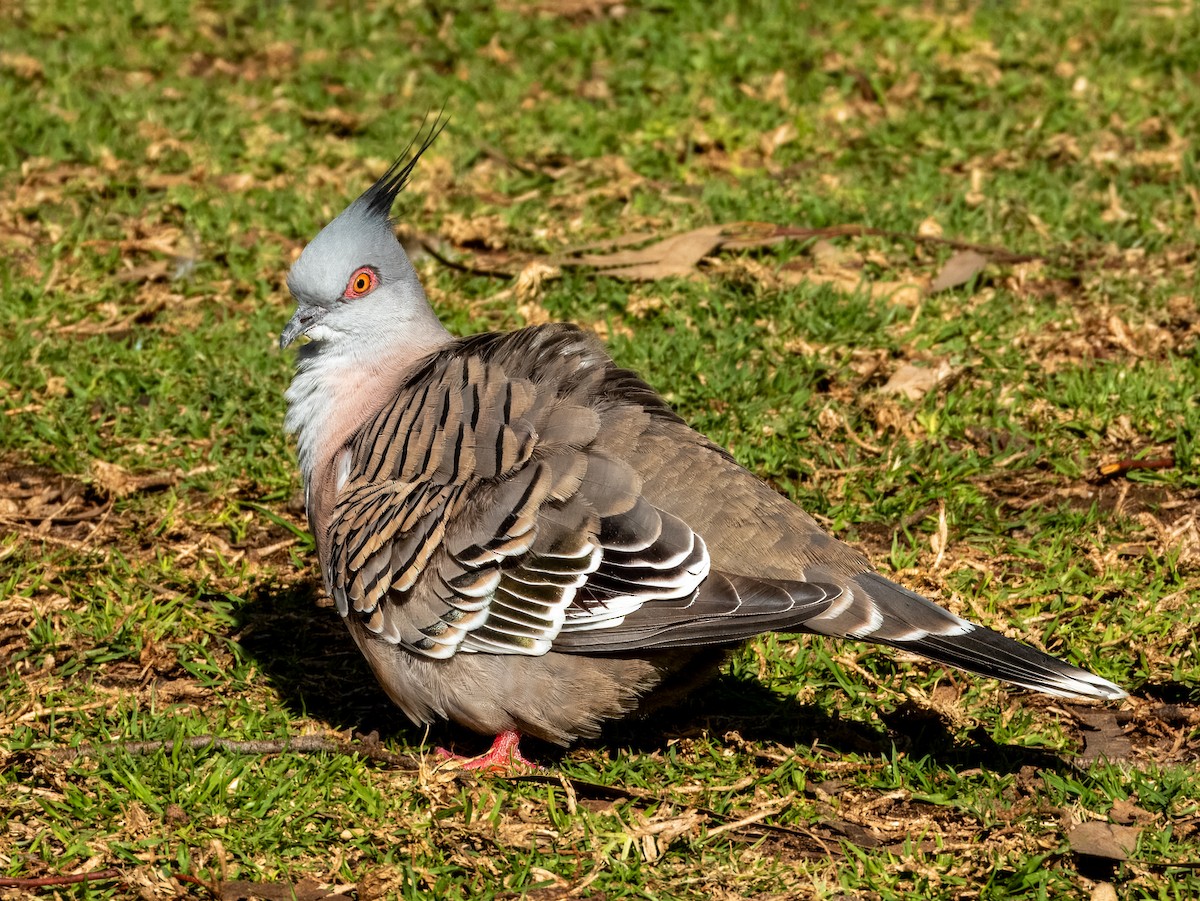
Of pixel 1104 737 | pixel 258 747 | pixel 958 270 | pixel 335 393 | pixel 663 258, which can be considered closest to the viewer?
pixel 258 747

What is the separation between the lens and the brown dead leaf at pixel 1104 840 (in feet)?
12.6

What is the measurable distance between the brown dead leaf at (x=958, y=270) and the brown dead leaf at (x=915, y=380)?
699mm

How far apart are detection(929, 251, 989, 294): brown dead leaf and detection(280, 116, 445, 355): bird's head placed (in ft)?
9.48

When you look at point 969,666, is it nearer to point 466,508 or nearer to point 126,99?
point 466,508

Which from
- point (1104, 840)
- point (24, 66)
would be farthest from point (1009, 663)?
point (24, 66)

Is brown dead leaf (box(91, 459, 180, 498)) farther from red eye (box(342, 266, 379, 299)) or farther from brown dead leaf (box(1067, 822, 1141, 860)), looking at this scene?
brown dead leaf (box(1067, 822, 1141, 860))

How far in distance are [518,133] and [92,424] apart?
327cm

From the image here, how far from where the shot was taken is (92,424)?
6031mm

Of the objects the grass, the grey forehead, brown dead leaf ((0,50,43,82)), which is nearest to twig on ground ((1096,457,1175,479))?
the grass

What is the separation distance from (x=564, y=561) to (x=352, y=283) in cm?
139

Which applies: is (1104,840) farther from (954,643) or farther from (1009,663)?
(954,643)

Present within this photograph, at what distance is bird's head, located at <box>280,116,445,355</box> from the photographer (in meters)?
4.90

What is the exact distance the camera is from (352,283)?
16.1 ft

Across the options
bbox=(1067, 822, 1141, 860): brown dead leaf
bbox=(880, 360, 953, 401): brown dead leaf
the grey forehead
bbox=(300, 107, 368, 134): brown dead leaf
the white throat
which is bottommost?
bbox=(1067, 822, 1141, 860): brown dead leaf
